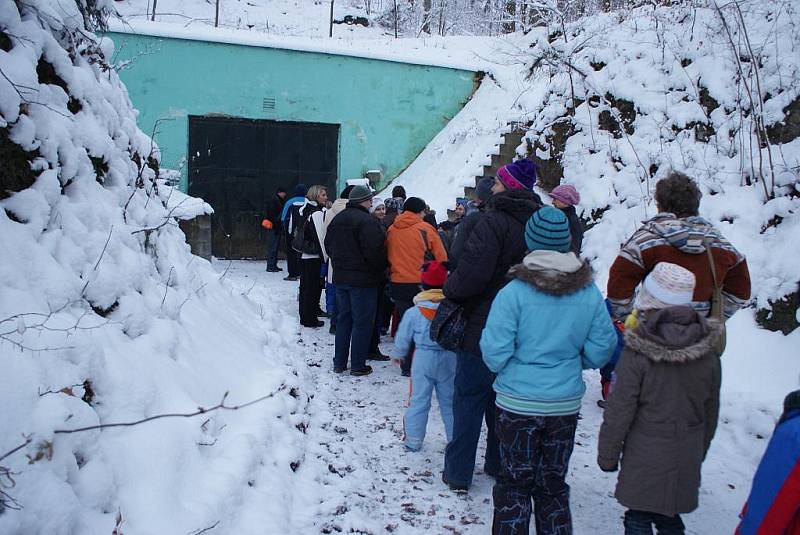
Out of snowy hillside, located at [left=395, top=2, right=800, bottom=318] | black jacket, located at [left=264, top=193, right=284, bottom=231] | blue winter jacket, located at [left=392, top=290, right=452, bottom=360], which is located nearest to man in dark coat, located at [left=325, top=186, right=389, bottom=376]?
blue winter jacket, located at [left=392, top=290, right=452, bottom=360]

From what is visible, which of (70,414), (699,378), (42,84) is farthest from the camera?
(42,84)

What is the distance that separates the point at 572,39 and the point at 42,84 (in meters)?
9.90

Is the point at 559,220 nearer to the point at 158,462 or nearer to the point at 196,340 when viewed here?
the point at 158,462

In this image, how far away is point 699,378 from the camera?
2785mm

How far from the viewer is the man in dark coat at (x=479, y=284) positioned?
3676 mm

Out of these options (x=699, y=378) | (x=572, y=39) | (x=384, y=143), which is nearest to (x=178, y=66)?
(x=384, y=143)

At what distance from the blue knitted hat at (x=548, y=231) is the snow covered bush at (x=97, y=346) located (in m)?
1.98

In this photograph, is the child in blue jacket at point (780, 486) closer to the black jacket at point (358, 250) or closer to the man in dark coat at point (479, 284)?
the man in dark coat at point (479, 284)

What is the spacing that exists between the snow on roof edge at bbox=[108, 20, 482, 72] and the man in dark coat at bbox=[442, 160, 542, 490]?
37.5ft

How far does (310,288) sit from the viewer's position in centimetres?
805

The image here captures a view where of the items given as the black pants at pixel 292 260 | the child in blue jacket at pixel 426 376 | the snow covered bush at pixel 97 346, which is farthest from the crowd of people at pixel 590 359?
the black pants at pixel 292 260

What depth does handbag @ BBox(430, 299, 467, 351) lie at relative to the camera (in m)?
3.82

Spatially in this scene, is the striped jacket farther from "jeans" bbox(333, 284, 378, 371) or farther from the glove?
"jeans" bbox(333, 284, 378, 371)

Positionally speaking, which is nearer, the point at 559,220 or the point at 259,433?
the point at 559,220
